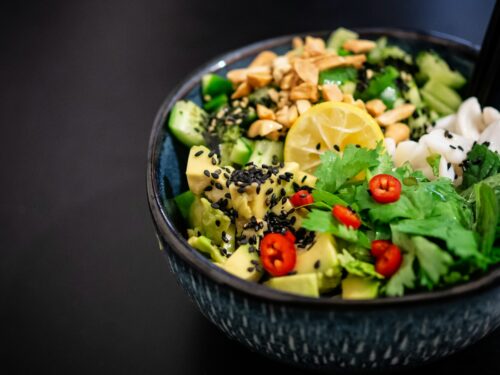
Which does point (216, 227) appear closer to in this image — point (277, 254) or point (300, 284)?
point (277, 254)

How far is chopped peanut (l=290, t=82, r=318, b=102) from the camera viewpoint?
1.60m

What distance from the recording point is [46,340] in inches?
57.3

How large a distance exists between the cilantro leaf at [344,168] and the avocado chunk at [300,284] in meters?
0.29

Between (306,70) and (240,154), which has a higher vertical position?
(306,70)

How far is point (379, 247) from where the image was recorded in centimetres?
113

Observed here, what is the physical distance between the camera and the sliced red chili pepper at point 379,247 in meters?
1.12

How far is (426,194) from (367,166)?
0.53 ft

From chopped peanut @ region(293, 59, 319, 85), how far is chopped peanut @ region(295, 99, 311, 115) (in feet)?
0.22

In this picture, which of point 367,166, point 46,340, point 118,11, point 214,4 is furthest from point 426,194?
point 118,11

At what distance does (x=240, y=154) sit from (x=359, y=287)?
588 millimetres

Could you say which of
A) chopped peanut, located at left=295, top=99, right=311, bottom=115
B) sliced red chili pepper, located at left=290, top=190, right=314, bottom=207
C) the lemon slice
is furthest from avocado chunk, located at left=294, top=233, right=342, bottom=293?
chopped peanut, located at left=295, top=99, right=311, bottom=115

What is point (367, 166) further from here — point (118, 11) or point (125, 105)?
point (118, 11)

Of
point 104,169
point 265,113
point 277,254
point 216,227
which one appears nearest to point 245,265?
point 277,254

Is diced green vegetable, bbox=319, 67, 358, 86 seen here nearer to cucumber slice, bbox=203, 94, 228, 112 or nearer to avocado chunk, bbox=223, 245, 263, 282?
cucumber slice, bbox=203, 94, 228, 112
